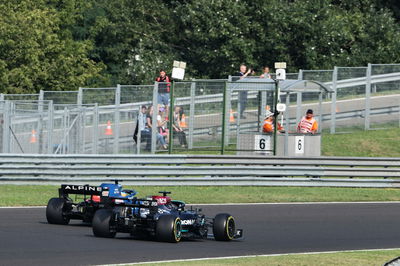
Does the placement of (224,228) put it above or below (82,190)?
below

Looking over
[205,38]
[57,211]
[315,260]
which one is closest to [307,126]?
[57,211]

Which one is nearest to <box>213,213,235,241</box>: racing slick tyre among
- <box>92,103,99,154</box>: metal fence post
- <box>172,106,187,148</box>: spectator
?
<box>172,106,187,148</box>: spectator

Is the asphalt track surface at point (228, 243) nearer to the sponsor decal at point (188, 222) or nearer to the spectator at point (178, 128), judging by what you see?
the sponsor decal at point (188, 222)

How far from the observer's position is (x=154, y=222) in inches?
569

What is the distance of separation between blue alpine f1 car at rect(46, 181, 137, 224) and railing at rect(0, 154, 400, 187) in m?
7.06

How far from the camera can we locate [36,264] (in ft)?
38.5

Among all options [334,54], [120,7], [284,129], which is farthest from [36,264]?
[120,7]

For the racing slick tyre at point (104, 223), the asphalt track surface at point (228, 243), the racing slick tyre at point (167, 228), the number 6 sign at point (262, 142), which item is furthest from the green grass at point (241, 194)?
the racing slick tyre at point (167, 228)

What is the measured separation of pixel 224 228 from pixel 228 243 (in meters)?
0.22

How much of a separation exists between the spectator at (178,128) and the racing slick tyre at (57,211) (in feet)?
35.0

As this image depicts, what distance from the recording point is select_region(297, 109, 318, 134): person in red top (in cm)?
2673

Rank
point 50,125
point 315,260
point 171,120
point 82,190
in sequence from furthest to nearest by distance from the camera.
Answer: point 171,120
point 50,125
point 82,190
point 315,260

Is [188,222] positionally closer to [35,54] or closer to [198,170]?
[198,170]

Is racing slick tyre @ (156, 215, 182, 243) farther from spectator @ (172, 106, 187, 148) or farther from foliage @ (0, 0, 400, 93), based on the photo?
Answer: foliage @ (0, 0, 400, 93)
